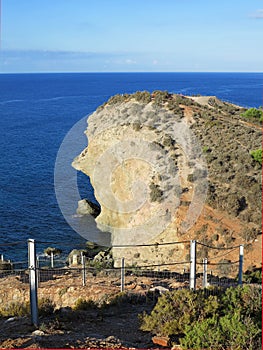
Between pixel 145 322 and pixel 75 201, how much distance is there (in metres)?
23.6

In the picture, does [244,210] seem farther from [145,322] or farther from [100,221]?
[145,322]

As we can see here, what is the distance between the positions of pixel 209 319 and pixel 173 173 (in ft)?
52.7

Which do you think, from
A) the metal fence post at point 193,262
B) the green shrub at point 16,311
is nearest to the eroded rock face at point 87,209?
the green shrub at point 16,311

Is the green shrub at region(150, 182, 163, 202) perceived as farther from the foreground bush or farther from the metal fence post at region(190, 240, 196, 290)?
the foreground bush

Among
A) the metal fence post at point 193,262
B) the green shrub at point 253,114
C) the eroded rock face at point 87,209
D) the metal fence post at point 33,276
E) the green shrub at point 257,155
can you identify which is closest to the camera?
the metal fence post at point 33,276

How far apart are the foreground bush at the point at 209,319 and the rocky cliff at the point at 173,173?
9034 millimetres

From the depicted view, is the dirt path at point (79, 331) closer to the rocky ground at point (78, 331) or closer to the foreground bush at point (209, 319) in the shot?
the rocky ground at point (78, 331)

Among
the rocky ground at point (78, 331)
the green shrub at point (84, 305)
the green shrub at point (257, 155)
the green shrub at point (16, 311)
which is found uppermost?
the green shrub at point (257, 155)

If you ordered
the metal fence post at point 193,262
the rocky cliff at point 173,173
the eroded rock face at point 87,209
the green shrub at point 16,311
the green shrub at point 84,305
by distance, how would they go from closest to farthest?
the metal fence post at point 193,262, the green shrub at point 16,311, the green shrub at point 84,305, the rocky cliff at point 173,173, the eroded rock face at point 87,209

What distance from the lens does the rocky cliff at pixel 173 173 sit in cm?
1723

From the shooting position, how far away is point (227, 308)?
5719 millimetres

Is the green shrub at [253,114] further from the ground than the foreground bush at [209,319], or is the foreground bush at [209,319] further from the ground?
the green shrub at [253,114]

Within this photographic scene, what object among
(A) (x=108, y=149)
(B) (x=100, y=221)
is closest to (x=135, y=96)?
(A) (x=108, y=149)

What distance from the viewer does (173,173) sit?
20.9 meters
